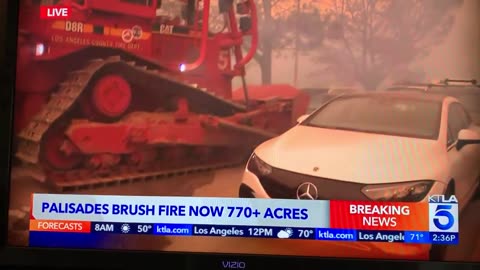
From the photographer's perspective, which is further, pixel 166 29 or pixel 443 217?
Answer: pixel 166 29

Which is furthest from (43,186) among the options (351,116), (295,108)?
(351,116)

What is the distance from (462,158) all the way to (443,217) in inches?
8.2

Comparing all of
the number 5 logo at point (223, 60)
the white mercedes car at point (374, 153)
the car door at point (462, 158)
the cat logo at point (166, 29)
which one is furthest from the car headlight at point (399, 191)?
the cat logo at point (166, 29)

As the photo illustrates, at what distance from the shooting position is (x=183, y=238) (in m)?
1.59

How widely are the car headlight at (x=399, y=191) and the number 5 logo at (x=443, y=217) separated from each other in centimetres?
8

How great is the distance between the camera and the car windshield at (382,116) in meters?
1.58

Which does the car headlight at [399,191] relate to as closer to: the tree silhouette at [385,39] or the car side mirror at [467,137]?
the car side mirror at [467,137]

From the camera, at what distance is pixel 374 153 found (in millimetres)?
1560

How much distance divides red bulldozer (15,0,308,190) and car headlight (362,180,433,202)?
361 millimetres

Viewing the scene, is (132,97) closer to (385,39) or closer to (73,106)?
(73,106)

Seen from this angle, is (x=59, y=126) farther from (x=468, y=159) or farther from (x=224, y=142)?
(x=468, y=159)

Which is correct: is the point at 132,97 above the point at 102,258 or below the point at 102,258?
above

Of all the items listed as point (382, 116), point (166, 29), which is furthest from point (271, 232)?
point (166, 29)

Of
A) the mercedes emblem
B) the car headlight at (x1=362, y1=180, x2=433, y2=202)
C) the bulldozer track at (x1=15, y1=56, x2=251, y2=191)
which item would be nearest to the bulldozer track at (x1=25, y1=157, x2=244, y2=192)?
the bulldozer track at (x1=15, y1=56, x2=251, y2=191)
